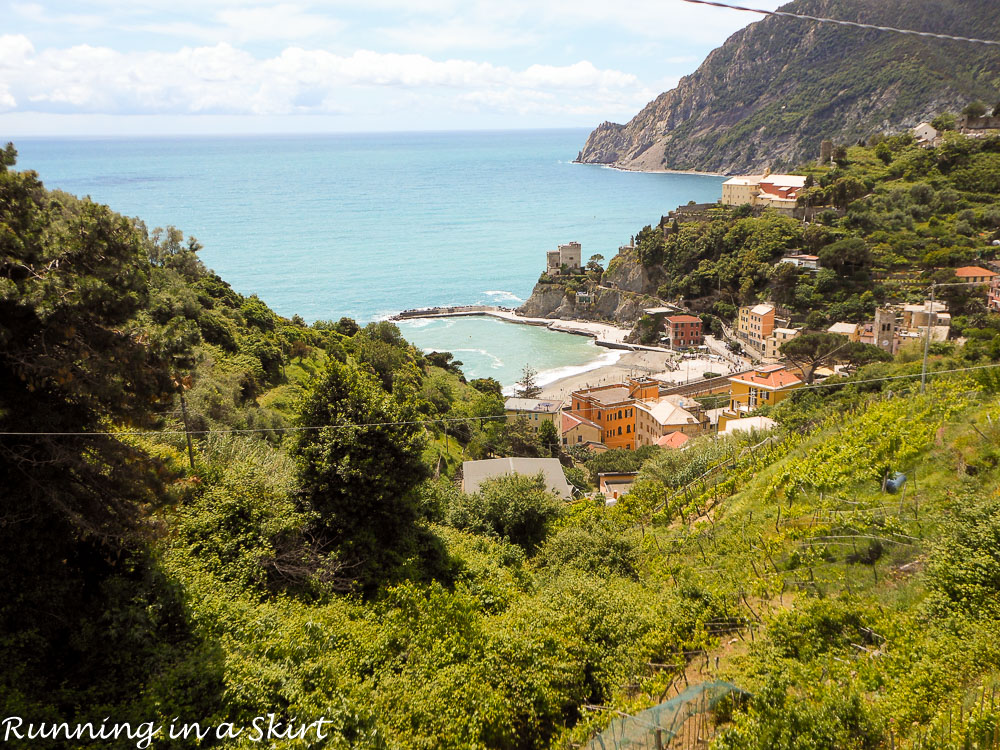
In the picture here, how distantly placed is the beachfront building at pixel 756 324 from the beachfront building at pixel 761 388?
14023 mm

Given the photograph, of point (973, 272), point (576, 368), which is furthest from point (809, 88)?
point (576, 368)

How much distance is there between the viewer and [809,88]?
123812mm

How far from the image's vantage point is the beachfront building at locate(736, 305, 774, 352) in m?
39.2

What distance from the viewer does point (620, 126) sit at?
18788 centimetres

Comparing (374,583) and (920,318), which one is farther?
(920,318)

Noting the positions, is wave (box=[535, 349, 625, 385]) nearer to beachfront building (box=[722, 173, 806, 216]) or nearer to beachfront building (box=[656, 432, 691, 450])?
beachfront building (box=[656, 432, 691, 450])

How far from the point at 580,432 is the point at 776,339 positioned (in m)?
17.4

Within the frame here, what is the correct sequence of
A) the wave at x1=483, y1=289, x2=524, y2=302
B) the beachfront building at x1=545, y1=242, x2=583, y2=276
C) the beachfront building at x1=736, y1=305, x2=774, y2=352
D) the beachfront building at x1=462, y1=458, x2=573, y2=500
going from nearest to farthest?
the beachfront building at x1=462, y1=458, x2=573, y2=500, the beachfront building at x1=736, y1=305, x2=774, y2=352, the beachfront building at x1=545, y1=242, x2=583, y2=276, the wave at x1=483, y1=289, x2=524, y2=302

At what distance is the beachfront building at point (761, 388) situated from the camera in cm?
2350

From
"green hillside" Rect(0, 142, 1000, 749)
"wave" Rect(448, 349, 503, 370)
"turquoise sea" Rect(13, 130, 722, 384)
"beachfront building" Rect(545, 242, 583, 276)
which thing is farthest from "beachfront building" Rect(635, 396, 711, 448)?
"beachfront building" Rect(545, 242, 583, 276)

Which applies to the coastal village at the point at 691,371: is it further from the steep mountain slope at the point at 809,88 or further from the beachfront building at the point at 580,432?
the steep mountain slope at the point at 809,88

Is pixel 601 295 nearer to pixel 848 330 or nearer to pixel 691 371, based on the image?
pixel 691 371

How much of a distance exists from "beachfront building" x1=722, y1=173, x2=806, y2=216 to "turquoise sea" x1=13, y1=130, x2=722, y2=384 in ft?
53.1

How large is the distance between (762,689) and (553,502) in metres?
6.71
